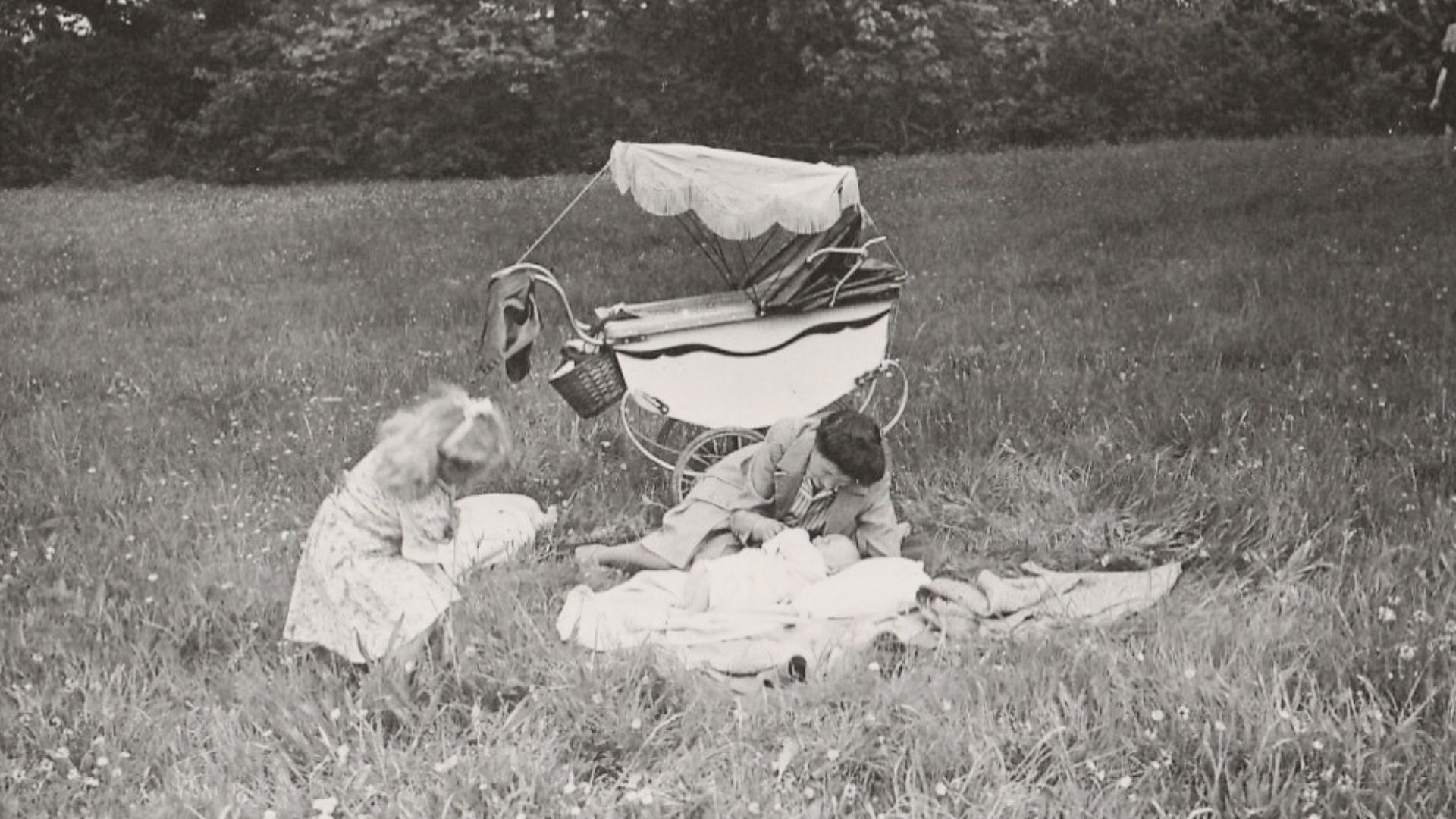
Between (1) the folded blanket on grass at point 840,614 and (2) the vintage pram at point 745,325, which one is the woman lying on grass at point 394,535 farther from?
(2) the vintage pram at point 745,325

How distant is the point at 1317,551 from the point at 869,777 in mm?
2269

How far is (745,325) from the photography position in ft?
19.1

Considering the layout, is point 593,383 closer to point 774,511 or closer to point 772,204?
point 774,511

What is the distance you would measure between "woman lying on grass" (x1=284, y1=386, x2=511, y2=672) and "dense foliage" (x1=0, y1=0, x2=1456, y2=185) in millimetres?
17821

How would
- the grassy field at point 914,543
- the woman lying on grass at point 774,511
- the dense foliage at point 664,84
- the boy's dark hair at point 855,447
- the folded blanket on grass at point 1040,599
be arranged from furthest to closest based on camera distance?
the dense foliage at point 664,84
the woman lying on grass at point 774,511
the boy's dark hair at point 855,447
the folded blanket on grass at point 1040,599
the grassy field at point 914,543

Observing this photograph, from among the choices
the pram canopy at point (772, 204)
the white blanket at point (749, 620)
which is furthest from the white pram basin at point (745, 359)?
the white blanket at point (749, 620)

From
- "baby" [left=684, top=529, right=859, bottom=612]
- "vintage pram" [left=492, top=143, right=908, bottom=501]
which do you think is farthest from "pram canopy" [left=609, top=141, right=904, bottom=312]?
"baby" [left=684, top=529, right=859, bottom=612]

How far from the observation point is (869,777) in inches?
139

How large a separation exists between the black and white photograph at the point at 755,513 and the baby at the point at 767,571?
0.06ft

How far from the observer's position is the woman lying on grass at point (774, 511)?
208 inches

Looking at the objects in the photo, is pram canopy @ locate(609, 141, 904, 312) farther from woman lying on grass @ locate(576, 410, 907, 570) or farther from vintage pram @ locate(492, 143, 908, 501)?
woman lying on grass @ locate(576, 410, 907, 570)

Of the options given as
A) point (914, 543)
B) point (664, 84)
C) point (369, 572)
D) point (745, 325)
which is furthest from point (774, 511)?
point (664, 84)

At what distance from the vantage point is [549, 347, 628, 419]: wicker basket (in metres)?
5.56

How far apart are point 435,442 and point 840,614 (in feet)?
5.12
